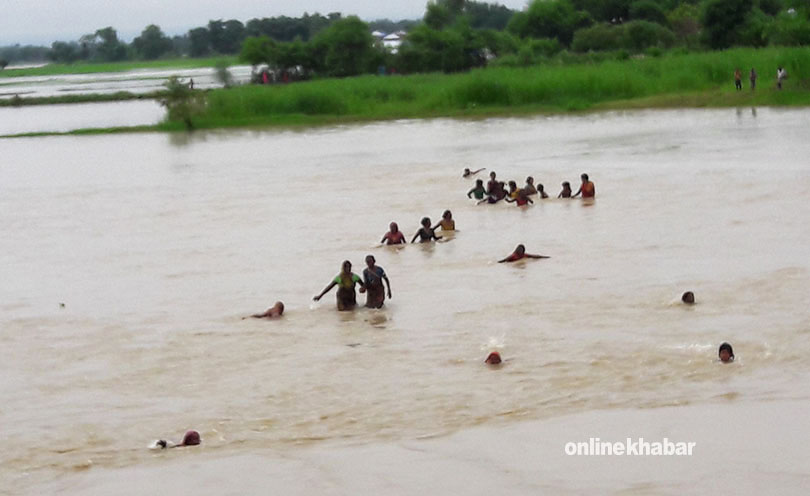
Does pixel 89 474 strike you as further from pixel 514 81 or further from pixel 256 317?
pixel 514 81

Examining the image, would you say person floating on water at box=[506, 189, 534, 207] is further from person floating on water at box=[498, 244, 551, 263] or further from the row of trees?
the row of trees

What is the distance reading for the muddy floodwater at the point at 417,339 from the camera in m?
10.3

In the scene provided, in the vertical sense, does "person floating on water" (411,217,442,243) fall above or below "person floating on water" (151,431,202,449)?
above

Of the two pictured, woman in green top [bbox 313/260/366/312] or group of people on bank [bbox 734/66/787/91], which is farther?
group of people on bank [bbox 734/66/787/91]

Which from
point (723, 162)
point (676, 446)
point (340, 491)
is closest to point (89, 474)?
point (340, 491)


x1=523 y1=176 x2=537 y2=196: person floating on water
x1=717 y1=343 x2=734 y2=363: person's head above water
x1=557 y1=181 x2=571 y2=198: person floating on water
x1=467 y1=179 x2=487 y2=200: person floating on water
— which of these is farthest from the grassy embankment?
x1=717 y1=343 x2=734 y2=363: person's head above water

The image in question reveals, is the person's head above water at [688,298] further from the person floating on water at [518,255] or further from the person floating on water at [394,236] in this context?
the person floating on water at [394,236]

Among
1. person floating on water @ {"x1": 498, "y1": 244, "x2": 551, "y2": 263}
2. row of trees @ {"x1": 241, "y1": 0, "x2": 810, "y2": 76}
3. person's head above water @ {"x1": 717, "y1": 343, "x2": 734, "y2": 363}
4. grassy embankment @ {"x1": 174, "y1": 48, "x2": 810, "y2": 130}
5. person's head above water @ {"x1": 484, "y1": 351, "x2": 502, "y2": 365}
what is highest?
row of trees @ {"x1": 241, "y1": 0, "x2": 810, "y2": 76}

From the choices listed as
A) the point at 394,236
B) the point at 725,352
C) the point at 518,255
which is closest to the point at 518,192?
the point at 394,236

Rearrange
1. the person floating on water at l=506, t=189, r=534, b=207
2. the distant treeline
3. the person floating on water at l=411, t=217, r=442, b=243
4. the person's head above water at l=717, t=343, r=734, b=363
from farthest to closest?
the distant treeline → the person floating on water at l=506, t=189, r=534, b=207 → the person floating on water at l=411, t=217, r=442, b=243 → the person's head above water at l=717, t=343, r=734, b=363

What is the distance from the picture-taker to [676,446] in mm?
10156
